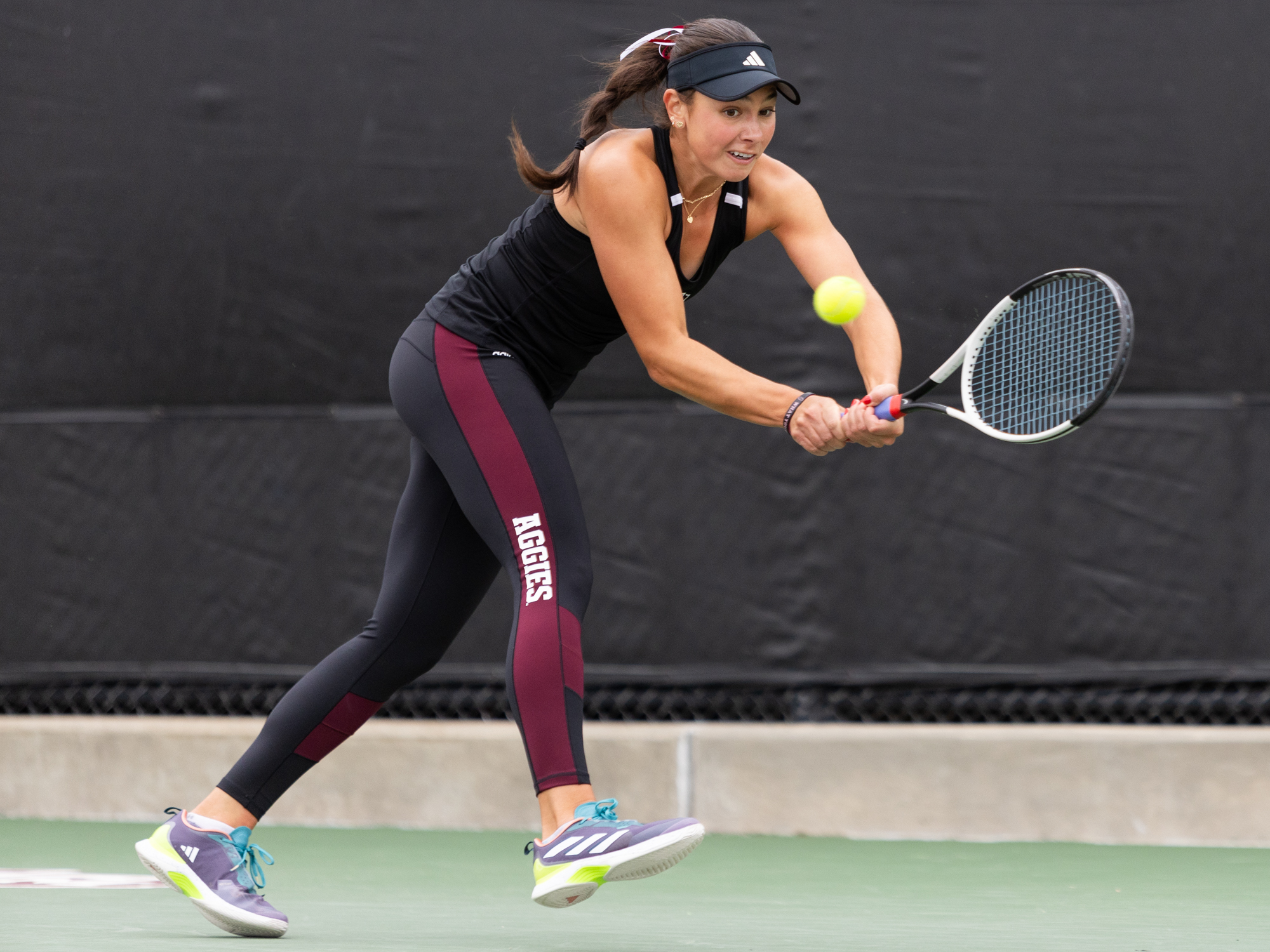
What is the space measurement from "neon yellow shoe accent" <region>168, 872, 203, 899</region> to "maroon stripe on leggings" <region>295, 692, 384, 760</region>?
0.29 metres

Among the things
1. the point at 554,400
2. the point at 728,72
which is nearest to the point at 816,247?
the point at 728,72

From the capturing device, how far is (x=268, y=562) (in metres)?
5.04

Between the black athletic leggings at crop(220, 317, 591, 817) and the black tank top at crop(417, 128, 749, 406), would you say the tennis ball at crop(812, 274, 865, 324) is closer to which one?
the black tank top at crop(417, 128, 749, 406)

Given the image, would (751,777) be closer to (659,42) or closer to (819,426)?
(819,426)

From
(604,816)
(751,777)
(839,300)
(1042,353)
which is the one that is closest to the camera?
(604,816)

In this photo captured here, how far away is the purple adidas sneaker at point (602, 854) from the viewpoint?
103 inches

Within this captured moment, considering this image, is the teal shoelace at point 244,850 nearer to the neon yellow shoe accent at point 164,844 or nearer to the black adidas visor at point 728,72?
the neon yellow shoe accent at point 164,844

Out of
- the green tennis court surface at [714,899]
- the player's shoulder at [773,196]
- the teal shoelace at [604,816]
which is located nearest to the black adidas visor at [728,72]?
the player's shoulder at [773,196]

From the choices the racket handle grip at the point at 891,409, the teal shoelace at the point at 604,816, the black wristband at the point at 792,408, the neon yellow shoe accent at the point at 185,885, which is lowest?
the teal shoelace at the point at 604,816

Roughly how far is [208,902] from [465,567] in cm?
71

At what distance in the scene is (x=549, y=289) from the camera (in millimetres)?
3035

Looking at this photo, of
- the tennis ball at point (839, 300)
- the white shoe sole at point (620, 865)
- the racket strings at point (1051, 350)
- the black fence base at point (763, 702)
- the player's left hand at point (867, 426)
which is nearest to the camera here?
the white shoe sole at point (620, 865)

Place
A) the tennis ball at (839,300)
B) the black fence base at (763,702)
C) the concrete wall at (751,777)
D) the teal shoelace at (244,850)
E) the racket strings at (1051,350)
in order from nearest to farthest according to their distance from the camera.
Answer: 1. the tennis ball at (839,300)
2. the teal shoelace at (244,850)
3. the racket strings at (1051,350)
4. the concrete wall at (751,777)
5. the black fence base at (763,702)

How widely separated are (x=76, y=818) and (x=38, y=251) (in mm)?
1621
